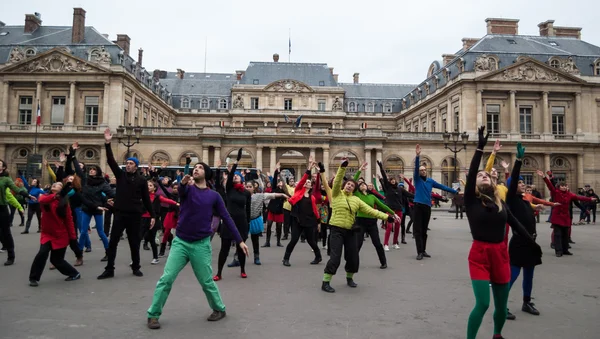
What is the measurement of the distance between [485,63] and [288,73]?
28.5m

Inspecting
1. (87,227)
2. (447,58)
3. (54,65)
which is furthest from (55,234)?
(447,58)

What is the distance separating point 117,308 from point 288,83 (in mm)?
55033

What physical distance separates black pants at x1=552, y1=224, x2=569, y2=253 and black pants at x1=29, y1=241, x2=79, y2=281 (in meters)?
11.0

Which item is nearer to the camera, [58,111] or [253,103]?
[58,111]

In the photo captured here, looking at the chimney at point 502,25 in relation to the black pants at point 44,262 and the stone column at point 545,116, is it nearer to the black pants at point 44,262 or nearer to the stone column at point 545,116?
the stone column at point 545,116

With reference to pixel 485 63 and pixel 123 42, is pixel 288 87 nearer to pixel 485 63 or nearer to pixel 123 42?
pixel 123 42

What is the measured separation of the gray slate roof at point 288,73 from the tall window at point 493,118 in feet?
80.0

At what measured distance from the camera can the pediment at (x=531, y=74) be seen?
4119 centimetres

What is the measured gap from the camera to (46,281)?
711 centimetres

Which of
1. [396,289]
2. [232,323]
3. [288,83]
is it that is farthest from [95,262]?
[288,83]

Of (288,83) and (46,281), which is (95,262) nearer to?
(46,281)

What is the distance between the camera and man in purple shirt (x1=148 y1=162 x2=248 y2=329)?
4.80 meters

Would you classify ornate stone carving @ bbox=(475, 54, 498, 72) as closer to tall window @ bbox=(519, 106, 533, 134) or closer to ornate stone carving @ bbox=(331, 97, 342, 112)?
tall window @ bbox=(519, 106, 533, 134)

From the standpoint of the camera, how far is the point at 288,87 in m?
58.6
